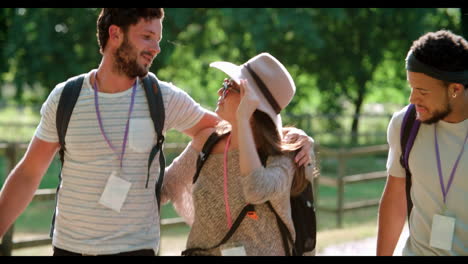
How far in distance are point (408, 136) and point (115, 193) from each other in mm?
1439

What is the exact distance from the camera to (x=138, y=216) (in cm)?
363

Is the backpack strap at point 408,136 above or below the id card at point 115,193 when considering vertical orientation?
above

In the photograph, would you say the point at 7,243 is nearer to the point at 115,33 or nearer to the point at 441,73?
the point at 115,33

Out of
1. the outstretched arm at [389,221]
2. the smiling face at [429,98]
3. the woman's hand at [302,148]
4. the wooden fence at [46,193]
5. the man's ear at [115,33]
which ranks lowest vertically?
the wooden fence at [46,193]

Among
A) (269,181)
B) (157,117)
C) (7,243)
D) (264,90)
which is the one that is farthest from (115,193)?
(7,243)

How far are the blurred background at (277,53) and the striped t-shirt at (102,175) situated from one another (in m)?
9.02

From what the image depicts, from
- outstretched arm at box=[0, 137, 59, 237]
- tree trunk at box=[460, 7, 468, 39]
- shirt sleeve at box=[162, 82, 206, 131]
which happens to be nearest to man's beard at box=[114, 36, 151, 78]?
shirt sleeve at box=[162, 82, 206, 131]

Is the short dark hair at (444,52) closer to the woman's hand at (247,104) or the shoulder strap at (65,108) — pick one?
the woman's hand at (247,104)

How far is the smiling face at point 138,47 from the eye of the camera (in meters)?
3.71

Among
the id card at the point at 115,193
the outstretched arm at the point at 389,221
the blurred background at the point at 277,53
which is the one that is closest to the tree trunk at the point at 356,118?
the blurred background at the point at 277,53

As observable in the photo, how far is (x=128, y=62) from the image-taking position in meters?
3.71

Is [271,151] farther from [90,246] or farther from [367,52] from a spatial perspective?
[367,52]
